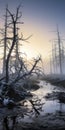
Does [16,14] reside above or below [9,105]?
above

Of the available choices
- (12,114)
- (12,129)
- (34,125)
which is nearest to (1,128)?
(12,129)

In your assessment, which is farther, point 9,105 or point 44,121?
point 9,105

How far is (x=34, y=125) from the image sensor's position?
1098cm

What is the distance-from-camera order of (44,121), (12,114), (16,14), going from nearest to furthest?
1. (44,121)
2. (12,114)
3. (16,14)

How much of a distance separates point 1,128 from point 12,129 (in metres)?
0.55

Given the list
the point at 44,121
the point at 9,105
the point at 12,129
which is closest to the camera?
the point at 12,129

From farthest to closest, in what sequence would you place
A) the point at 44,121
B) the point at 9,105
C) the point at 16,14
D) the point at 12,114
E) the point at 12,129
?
1. the point at 16,14
2. the point at 9,105
3. the point at 12,114
4. the point at 44,121
5. the point at 12,129

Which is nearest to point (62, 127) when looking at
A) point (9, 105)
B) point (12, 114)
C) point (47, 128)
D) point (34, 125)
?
point (47, 128)

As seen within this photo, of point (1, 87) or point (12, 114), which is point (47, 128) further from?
point (1, 87)

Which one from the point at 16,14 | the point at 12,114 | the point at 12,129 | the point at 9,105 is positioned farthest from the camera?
the point at 16,14

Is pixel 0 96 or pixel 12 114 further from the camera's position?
pixel 0 96

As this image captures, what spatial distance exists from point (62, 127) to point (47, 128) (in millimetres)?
629

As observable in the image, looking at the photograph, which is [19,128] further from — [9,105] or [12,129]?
[9,105]

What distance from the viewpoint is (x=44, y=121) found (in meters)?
11.8
